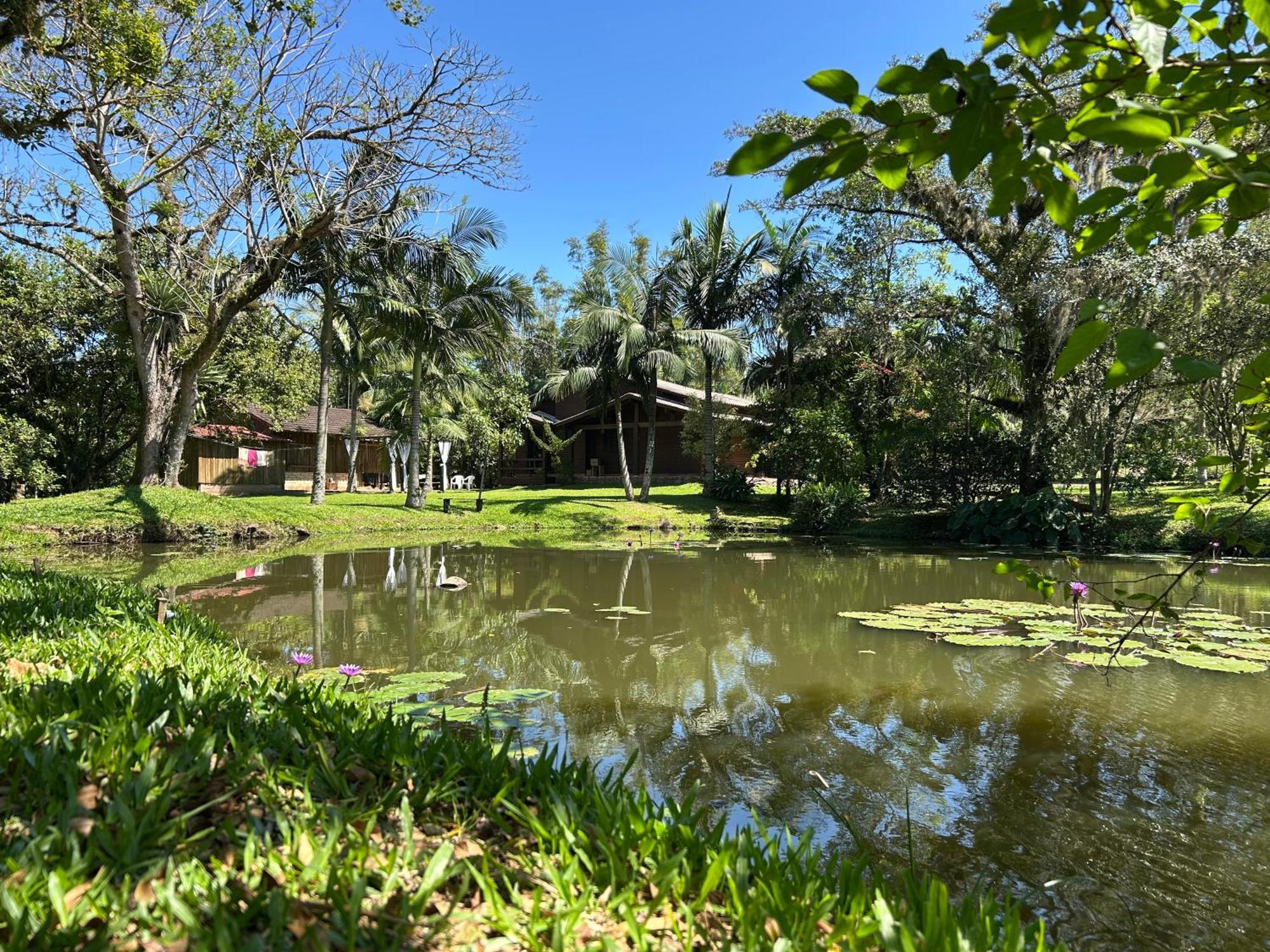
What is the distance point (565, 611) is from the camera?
910cm

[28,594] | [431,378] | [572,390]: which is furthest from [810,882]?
[431,378]

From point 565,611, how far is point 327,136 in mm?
10419

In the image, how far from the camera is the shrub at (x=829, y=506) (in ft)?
65.5

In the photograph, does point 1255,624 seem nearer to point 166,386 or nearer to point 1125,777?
point 1125,777

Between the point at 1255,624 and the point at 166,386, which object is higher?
the point at 166,386

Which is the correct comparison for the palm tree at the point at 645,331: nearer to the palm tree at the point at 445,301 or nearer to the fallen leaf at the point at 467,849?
the palm tree at the point at 445,301

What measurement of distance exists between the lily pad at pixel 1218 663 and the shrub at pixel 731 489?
1769 cm

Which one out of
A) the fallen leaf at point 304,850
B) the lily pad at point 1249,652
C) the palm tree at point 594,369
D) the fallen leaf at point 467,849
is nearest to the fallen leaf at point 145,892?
the fallen leaf at point 304,850

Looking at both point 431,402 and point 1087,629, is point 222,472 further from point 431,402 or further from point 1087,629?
point 1087,629

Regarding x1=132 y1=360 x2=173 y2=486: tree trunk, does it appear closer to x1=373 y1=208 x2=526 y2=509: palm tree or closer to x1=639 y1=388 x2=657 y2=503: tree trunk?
x1=373 y1=208 x2=526 y2=509: palm tree

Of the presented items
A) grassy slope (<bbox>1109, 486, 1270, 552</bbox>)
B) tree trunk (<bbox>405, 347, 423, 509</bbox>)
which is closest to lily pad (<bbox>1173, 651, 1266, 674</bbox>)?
grassy slope (<bbox>1109, 486, 1270, 552</bbox>)

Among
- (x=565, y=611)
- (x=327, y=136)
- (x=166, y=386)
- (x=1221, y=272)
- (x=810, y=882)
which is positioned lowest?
(x=565, y=611)

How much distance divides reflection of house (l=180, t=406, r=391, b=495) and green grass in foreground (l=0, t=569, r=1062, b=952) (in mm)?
24746

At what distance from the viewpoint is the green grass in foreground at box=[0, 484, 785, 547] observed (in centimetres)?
1559
